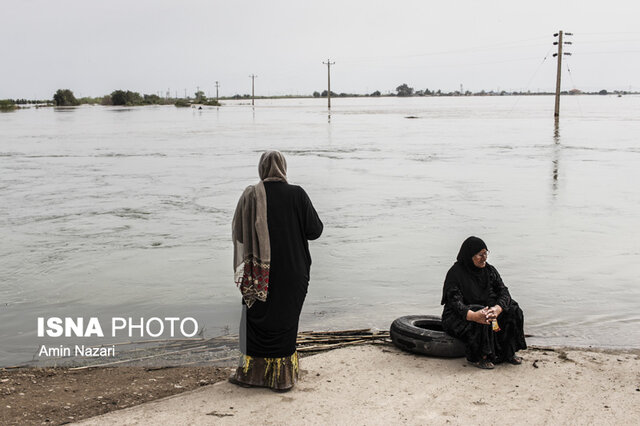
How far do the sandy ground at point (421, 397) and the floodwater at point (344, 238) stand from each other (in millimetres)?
1730

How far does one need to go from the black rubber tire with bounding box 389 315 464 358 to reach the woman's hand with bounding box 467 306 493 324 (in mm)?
377

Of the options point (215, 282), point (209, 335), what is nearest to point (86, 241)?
point (215, 282)

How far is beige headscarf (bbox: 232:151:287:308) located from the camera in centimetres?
472

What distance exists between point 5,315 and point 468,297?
556 centimetres

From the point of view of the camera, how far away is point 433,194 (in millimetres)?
17312

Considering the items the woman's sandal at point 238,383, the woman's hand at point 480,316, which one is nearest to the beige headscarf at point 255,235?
the woman's sandal at point 238,383

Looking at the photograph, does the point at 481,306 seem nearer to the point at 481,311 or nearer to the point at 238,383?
the point at 481,311

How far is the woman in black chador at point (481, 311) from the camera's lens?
547cm

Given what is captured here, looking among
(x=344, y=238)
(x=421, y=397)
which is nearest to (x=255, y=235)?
(x=421, y=397)

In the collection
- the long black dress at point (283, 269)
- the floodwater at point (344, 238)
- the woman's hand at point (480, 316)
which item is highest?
the long black dress at point (283, 269)

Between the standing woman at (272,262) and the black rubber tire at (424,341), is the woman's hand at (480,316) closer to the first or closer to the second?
the black rubber tire at (424,341)

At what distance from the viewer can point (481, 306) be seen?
18.3ft

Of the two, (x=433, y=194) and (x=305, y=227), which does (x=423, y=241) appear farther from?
(x=305, y=227)

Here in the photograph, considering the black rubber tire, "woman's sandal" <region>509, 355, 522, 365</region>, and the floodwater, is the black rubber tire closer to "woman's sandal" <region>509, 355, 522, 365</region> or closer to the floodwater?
"woman's sandal" <region>509, 355, 522, 365</region>
